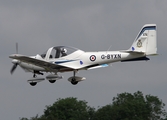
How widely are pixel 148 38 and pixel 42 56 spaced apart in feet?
18.6

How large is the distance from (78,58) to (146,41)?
3629 millimetres

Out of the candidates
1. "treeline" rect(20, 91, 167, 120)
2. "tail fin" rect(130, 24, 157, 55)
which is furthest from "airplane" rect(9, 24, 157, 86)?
"treeline" rect(20, 91, 167, 120)

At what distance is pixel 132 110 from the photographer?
3059 inches

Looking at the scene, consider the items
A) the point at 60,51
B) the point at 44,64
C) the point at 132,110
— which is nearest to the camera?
the point at 44,64

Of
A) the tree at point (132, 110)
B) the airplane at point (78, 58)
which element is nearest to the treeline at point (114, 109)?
the tree at point (132, 110)

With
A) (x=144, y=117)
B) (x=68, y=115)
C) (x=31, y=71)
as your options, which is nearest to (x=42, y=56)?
(x=31, y=71)

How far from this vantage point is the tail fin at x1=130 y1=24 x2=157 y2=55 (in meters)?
45.3

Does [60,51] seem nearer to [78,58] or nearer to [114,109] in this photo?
[78,58]

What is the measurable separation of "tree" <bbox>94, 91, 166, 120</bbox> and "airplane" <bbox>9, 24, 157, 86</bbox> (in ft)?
97.8

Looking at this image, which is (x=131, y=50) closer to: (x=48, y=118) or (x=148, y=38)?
(x=148, y=38)

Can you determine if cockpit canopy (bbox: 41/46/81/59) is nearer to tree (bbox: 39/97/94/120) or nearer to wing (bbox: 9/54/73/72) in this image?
wing (bbox: 9/54/73/72)

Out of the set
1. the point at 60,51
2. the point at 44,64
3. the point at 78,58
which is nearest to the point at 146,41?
the point at 78,58

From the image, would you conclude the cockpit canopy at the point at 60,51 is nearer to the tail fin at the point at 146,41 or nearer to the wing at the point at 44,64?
the wing at the point at 44,64

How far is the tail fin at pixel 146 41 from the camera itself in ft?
149
